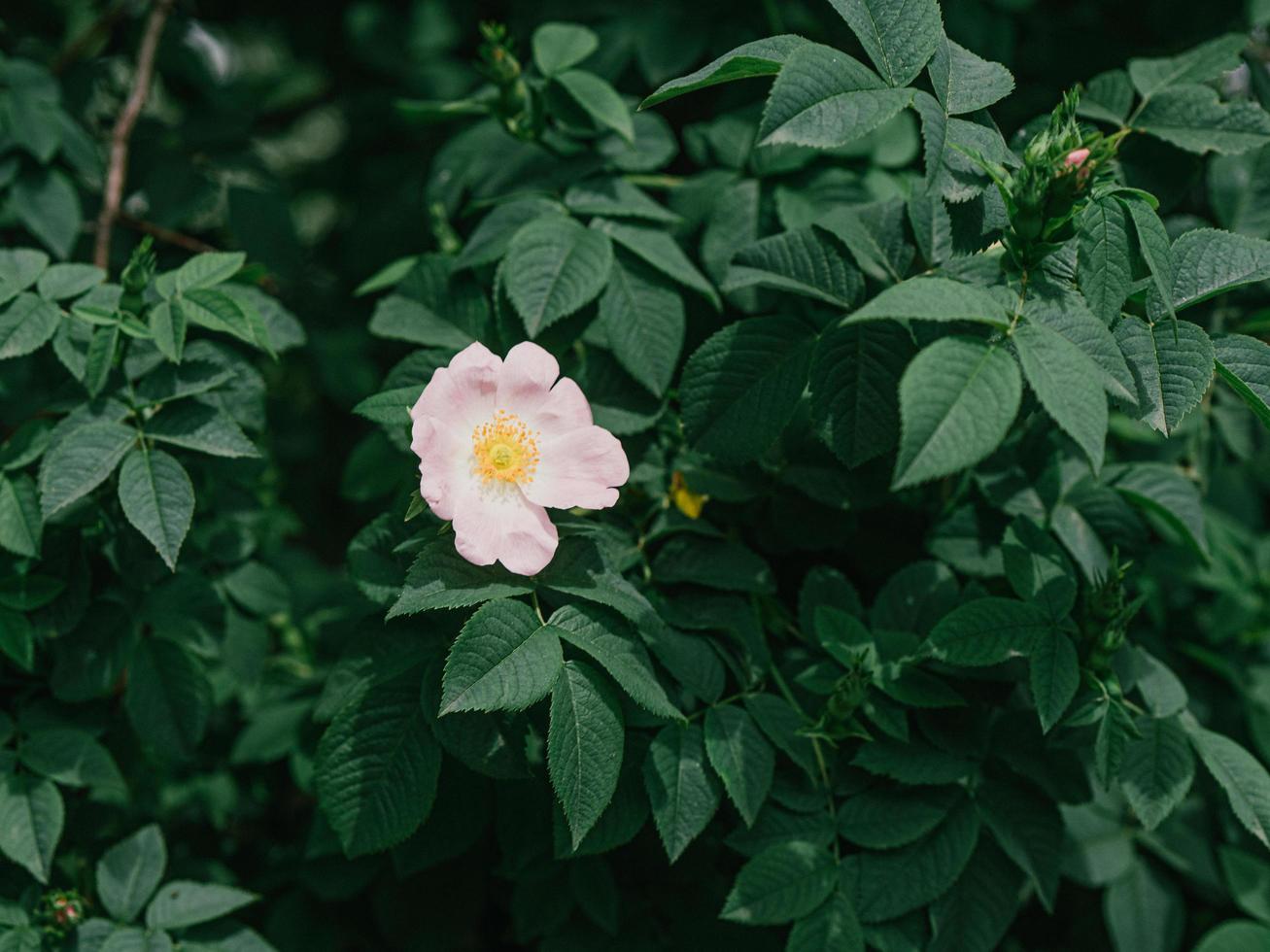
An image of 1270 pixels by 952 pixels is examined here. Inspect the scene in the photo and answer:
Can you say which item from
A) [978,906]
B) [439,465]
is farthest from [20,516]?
[978,906]

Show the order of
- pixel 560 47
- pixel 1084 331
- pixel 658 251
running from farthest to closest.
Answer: pixel 560 47, pixel 658 251, pixel 1084 331

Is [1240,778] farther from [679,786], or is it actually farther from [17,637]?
[17,637]

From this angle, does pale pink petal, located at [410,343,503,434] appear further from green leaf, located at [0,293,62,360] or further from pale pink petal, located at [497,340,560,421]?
green leaf, located at [0,293,62,360]

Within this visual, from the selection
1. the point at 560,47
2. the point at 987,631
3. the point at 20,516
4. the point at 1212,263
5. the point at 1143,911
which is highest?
the point at 560,47

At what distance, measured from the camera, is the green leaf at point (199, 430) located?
143 centimetres

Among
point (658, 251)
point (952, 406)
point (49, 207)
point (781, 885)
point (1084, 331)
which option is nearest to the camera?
point (952, 406)

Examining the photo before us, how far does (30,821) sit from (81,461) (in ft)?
1.61

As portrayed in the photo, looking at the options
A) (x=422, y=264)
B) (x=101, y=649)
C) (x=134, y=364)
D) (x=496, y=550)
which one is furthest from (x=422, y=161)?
(x=496, y=550)

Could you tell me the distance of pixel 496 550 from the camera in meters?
1.23

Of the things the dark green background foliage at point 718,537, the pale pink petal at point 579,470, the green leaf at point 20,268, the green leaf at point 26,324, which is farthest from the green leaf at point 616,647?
the green leaf at point 20,268

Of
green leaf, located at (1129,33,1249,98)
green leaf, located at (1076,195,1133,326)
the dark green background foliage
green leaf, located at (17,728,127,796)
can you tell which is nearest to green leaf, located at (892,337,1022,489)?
the dark green background foliage

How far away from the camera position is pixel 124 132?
79.5 inches

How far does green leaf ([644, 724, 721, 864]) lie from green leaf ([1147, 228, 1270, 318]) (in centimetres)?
79

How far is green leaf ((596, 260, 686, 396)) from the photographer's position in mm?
1515
